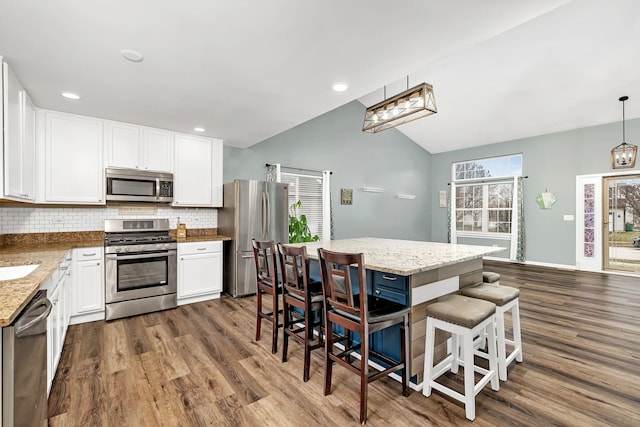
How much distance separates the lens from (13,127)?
2430 mm

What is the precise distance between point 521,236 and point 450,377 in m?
5.92

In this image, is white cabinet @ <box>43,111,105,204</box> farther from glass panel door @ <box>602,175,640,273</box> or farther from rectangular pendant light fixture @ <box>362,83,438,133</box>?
glass panel door @ <box>602,175,640,273</box>

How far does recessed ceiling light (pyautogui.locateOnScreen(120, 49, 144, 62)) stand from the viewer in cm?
210

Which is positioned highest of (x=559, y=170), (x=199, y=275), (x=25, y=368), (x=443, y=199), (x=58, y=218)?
(x=559, y=170)

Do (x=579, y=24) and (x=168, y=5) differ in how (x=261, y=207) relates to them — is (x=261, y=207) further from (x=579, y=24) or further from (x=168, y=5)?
(x=579, y=24)

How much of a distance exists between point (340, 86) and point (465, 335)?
7.36ft

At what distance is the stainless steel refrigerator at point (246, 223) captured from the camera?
423 cm

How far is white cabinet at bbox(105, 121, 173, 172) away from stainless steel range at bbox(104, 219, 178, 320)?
76 centimetres

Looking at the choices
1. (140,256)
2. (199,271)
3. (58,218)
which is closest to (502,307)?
(199,271)

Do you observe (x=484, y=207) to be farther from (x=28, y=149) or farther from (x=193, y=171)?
(x=28, y=149)

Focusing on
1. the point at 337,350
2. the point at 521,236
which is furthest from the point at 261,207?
the point at 521,236

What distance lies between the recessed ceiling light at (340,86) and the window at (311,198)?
305cm

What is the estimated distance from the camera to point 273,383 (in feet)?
7.01

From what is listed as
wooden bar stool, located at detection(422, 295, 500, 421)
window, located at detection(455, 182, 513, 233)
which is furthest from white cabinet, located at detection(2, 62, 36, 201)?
window, located at detection(455, 182, 513, 233)
